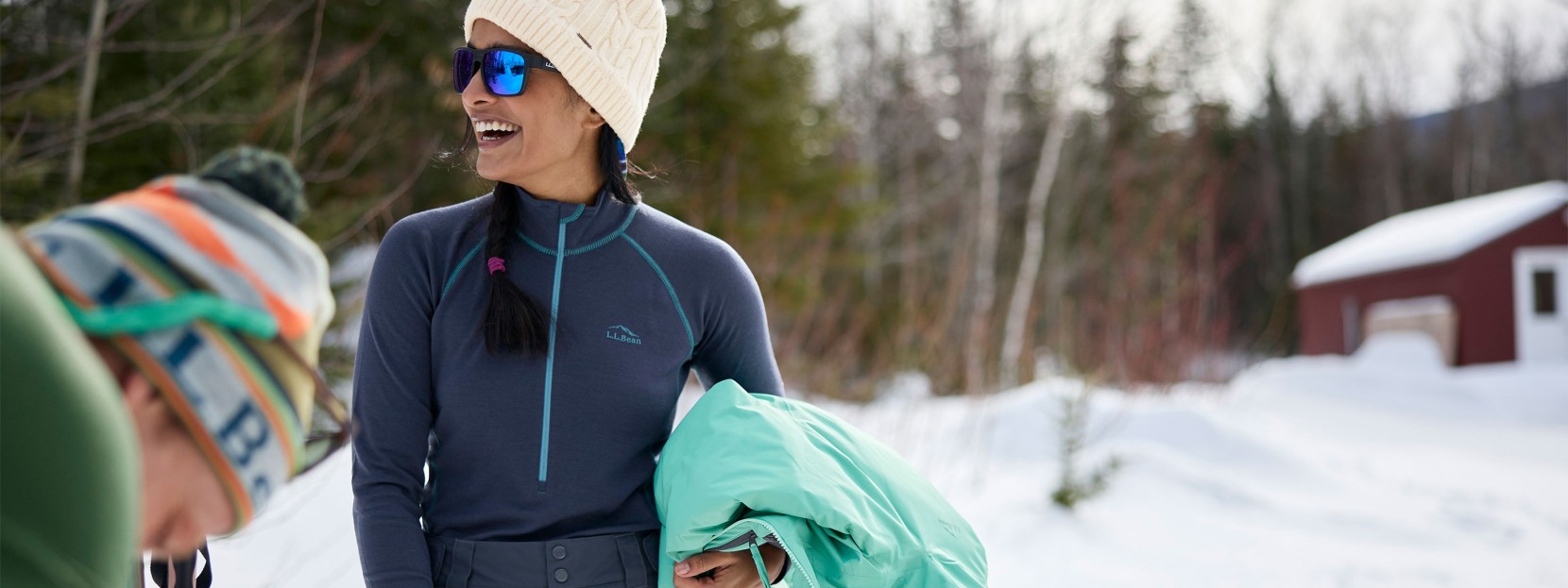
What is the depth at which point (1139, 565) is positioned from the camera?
17.4 ft

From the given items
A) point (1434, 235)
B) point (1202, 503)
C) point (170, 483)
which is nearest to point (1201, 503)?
point (1202, 503)

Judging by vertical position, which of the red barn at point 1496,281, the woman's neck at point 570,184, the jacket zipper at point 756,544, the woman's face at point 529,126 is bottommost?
the red barn at point 1496,281

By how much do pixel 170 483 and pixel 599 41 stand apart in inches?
46.1

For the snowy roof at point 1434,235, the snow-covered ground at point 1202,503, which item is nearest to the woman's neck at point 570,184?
the snow-covered ground at point 1202,503

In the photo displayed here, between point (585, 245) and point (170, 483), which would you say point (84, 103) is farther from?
point (170, 483)

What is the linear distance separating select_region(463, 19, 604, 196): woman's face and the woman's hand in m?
0.66

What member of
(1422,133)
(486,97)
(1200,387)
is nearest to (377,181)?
(486,97)

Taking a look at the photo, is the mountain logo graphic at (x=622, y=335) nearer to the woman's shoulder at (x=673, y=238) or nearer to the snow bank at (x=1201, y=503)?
the woman's shoulder at (x=673, y=238)

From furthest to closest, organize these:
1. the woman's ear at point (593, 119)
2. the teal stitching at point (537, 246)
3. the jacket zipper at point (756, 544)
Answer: the woman's ear at point (593, 119) < the teal stitching at point (537, 246) < the jacket zipper at point (756, 544)

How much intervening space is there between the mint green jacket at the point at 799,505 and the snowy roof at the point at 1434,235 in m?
19.4

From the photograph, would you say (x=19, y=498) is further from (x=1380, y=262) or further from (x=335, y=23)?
(x=1380, y=262)

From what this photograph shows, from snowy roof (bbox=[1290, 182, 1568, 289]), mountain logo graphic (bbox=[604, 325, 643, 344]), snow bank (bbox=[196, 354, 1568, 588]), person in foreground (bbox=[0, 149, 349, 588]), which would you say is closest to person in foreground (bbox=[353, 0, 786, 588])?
mountain logo graphic (bbox=[604, 325, 643, 344])

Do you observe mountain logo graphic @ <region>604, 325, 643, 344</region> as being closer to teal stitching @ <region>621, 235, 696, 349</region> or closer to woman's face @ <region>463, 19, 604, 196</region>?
teal stitching @ <region>621, 235, 696, 349</region>

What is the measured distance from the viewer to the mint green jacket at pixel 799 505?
4.79 feet
